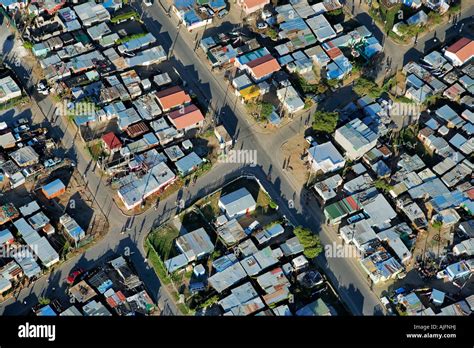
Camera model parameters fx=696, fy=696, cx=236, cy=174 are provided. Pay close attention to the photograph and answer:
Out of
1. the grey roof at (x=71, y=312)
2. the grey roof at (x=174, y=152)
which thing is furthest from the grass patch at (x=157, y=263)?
the grey roof at (x=174, y=152)

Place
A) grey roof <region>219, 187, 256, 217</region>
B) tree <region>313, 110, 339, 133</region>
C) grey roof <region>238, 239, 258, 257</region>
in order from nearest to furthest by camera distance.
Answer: grey roof <region>238, 239, 258, 257</region> < grey roof <region>219, 187, 256, 217</region> < tree <region>313, 110, 339, 133</region>

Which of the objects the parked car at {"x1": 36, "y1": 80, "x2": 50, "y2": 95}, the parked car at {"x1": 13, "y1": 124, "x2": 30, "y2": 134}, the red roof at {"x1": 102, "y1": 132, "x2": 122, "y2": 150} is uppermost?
the parked car at {"x1": 36, "y1": 80, "x2": 50, "y2": 95}

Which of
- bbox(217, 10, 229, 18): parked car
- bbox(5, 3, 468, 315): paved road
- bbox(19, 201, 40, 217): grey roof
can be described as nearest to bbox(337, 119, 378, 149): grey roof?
bbox(5, 3, 468, 315): paved road

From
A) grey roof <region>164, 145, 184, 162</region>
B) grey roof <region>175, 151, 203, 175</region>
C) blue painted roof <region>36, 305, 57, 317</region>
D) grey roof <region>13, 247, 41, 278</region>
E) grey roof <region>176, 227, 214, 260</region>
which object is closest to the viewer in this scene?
blue painted roof <region>36, 305, 57, 317</region>

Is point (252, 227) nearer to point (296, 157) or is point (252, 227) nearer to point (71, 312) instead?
point (296, 157)

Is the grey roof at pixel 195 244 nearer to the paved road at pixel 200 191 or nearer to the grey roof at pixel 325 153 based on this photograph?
the paved road at pixel 200 191

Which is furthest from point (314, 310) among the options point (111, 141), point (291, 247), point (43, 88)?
point (43, 88)

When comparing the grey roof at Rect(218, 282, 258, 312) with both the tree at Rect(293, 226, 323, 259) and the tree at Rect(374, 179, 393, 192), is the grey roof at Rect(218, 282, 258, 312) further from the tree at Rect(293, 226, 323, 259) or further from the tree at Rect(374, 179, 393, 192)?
the tree at Rect(374, 179, 393, 192)

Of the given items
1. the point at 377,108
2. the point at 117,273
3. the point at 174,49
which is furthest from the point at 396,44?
the point at 117,273
